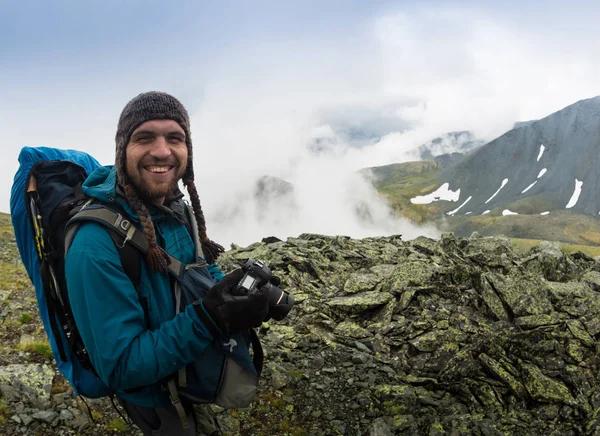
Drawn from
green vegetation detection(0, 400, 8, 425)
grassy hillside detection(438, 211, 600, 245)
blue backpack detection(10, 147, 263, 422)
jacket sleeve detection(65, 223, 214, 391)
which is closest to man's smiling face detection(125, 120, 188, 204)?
blue backpack detection(10, 147, 263, 422)

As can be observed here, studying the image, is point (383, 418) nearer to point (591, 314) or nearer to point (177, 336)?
point (177, 336)

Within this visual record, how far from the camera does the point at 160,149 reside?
4.27 m

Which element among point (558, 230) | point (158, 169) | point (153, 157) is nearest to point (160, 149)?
point (153, 157)

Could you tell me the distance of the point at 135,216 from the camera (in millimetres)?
4082

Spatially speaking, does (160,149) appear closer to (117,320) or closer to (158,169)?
(158,169)

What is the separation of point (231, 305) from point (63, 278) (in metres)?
2.01

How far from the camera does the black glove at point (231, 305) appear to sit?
3.77 metres

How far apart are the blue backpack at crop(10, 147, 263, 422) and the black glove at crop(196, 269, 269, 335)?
0.49m

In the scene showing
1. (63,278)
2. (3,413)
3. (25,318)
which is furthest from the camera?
(25,318)

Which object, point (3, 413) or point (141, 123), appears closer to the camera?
point (141, 123)

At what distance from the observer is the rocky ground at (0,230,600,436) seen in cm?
905

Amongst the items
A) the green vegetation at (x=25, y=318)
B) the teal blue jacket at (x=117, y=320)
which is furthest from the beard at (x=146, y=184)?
the green vegetation at (x=25, y=318)

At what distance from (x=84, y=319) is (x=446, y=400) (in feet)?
33.3

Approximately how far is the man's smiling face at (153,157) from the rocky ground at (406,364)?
690cm
